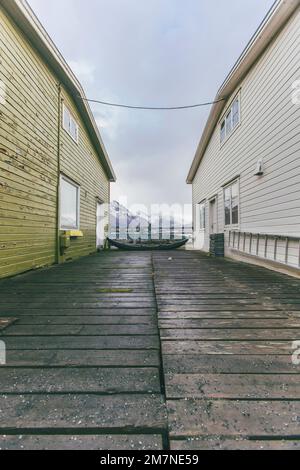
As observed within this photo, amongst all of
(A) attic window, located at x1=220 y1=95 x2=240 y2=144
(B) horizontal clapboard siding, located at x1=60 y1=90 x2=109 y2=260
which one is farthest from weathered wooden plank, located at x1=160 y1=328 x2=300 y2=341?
(A) attic window, located at x1=220 y1=95 x2=240 y2=144

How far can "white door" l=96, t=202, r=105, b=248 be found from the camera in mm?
8992

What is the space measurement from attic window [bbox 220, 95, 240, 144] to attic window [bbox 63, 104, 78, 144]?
422cm

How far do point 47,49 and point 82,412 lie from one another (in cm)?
554

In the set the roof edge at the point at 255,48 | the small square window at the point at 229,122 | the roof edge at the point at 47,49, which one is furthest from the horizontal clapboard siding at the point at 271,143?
the roof edge at the point at 47,49

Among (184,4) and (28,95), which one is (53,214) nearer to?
(28,95)

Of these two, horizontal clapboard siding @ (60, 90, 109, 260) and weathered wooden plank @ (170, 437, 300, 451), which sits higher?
horizontal clapboard siding @ (60, 90, 109, 260)

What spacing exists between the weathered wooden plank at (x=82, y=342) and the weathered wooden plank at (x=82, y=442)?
0.58 meters

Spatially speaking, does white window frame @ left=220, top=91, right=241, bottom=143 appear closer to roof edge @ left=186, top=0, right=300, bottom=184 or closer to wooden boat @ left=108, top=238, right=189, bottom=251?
roof edge @ left=186, top=0, right=300, bottom=184

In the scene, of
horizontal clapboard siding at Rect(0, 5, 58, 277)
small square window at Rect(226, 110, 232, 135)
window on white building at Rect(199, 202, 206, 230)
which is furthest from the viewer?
window on white building at Rect(199, 202, 206, 230)

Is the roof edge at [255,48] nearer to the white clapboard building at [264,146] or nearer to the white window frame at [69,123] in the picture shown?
the white clapboard building at [264,146]

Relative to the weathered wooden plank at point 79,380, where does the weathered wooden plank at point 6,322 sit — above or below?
below

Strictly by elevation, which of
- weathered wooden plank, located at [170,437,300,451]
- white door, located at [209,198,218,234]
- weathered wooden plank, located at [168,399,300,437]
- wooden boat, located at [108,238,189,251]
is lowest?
weathered wooden plank, located at [170,437,300,451]

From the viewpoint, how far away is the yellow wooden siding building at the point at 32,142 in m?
3.26

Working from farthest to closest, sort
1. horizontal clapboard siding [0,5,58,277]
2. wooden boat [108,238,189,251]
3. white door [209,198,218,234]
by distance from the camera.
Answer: wooden boat [108,238,189,251] < white door [209,198,218,234] < horizontal clapboard siding [0,5,58,277]
